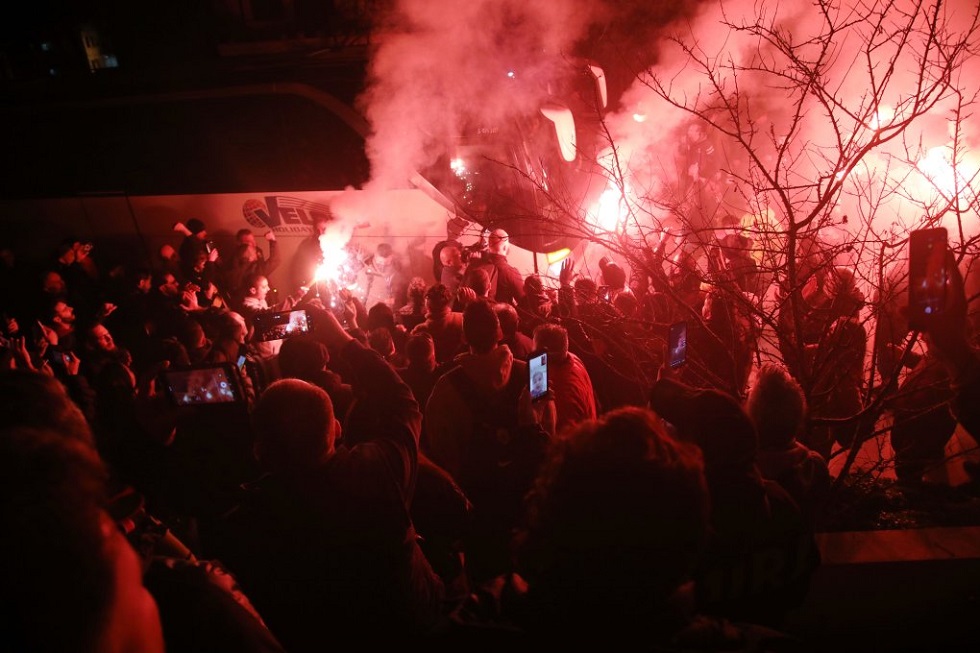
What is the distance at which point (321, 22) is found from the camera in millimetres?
13430

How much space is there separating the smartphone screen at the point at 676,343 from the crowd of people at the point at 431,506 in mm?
80

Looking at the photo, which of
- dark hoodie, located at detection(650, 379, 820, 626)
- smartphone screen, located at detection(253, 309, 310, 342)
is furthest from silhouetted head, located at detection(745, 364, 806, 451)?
smartphone screen, located at detection(253, 309, 310, 342)

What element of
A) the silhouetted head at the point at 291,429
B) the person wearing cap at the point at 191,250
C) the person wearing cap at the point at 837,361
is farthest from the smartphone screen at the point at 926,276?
the person wearing cap at the point at 191,250

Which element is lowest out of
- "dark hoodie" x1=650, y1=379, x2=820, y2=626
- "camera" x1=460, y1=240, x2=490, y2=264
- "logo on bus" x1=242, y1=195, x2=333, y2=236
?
"dark hoodie" x1=650, y1=379, x2=820, y2=626

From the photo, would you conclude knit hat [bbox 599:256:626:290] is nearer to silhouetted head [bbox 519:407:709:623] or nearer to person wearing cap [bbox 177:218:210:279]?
silhouetted head [bbox 519:407:709:623]

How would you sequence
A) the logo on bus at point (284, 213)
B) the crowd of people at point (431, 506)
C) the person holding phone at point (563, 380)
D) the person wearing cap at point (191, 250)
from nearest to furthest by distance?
the crowd of people at point (431, 506), the person holding phone at point (563, 380), the person wearing cap at point (191, 250), the logo on bus at point (284, 213)

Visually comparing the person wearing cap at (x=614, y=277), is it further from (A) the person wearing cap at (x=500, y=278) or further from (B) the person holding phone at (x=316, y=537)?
(B) the person holding phone at (x=316, y=537)

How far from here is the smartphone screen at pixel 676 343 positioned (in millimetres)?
3221

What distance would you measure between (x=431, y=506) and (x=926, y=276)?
237cm

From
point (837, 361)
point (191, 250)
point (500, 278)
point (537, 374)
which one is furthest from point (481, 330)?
point (191, 250)

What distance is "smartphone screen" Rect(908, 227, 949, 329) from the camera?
2.28m

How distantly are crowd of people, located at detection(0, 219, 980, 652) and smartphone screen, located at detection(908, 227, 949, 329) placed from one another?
131 mm

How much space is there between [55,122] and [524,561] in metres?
16.8

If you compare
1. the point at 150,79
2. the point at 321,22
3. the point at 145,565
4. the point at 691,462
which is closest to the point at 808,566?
the point at 691,462
